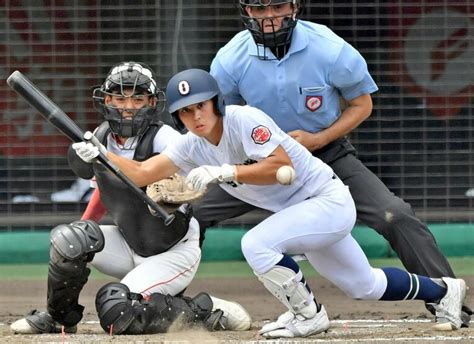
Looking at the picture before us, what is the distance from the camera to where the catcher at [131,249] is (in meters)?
6.15

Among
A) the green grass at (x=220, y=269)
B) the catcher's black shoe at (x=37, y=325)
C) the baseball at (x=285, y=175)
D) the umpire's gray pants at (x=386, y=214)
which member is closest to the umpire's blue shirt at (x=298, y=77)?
the umpire's gray pants at (x=386, y=214)

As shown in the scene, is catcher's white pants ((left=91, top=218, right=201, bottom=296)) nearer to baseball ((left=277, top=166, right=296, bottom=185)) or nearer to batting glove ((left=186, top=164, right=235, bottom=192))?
batting glove ((left=186, top=164, right=235, bottom=192))

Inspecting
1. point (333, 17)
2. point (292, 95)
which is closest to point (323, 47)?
point (292, 95)

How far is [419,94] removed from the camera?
31.5ft

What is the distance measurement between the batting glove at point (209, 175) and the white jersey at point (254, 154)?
0.46 ft

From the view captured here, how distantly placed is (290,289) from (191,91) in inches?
37.0

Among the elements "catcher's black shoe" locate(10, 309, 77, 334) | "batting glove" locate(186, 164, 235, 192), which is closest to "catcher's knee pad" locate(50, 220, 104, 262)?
"catcher's black shoe" locate(10, 309, 77, 334)


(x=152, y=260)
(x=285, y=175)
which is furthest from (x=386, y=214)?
(x=152, y=260)

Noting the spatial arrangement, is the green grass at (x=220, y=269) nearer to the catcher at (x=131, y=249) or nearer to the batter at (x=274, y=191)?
Result: the catcher at (x=131, y=249)

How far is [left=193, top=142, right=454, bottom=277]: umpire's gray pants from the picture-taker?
6629 millimetres

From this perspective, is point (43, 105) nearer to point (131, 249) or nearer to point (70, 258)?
point (70, 258)

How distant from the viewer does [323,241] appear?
6.03m

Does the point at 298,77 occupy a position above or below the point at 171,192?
above

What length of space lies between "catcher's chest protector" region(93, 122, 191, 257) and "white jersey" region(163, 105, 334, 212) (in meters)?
0.25
